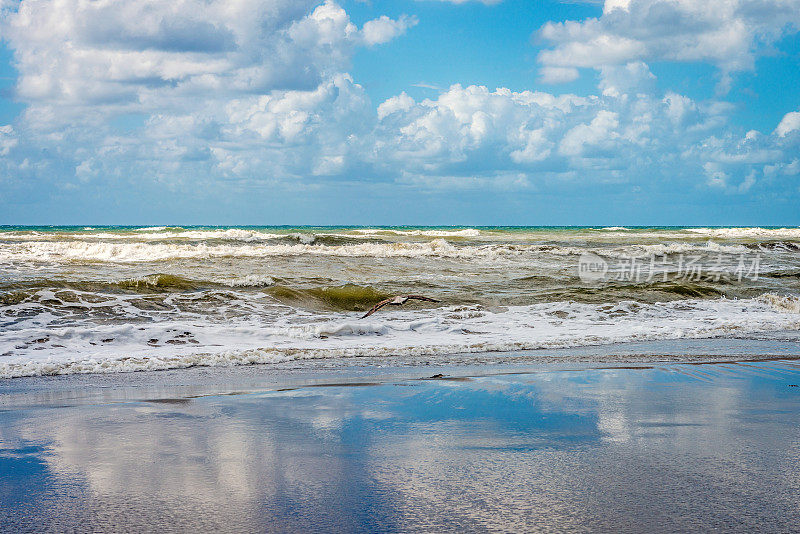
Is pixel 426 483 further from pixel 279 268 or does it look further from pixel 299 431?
pixel 279 268

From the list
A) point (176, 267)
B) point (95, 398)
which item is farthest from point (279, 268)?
point (95, 398)

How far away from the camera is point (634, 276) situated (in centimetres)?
1659

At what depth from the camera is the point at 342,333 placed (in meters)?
8.51

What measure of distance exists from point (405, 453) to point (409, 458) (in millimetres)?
94

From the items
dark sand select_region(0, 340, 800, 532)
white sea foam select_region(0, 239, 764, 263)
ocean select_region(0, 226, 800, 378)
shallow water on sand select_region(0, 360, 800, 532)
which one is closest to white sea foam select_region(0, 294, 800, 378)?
ocean select_region(0, 226, 800, 378)

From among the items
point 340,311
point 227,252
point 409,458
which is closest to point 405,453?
point 409,458
